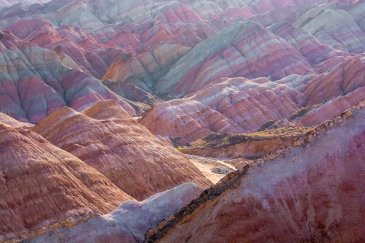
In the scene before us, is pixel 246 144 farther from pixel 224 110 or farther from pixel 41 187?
pixel 41 187

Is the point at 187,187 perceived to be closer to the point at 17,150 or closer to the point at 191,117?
the point at 17,150

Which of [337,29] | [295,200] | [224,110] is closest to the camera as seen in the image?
[295,200]

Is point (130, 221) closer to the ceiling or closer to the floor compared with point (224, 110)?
closer to the ceiling

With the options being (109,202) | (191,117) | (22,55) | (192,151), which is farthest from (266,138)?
(22,55)

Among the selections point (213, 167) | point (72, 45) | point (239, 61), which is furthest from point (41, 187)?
point (72, 45)

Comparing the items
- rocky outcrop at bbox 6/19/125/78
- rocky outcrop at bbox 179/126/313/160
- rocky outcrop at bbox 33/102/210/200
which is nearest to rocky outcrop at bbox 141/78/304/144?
rocky outcrop at bbox 179/126/313/160

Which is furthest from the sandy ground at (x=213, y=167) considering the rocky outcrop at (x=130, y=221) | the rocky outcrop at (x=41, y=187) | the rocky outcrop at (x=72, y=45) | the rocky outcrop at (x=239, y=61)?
the rocky outcrop at (x=72, y=45)
